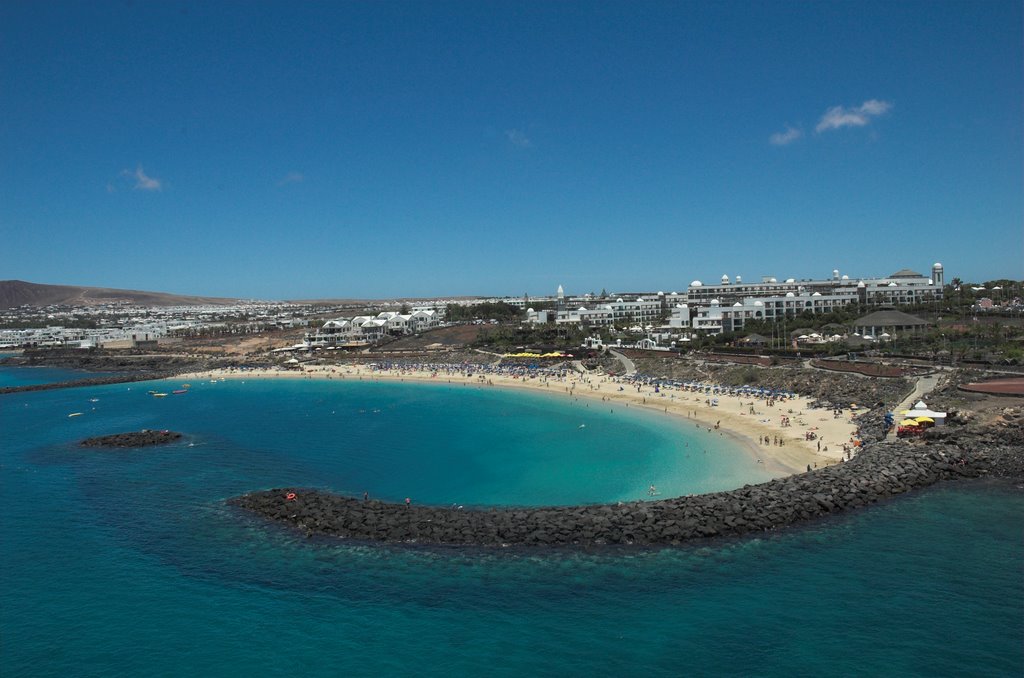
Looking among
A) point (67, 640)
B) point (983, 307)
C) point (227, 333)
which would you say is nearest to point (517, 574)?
point (67, 640)

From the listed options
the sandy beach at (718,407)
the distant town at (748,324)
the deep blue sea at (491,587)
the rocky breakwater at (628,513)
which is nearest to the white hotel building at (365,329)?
the distant town at (748,324)

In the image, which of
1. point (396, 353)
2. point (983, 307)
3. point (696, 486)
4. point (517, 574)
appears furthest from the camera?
point (396, 353)

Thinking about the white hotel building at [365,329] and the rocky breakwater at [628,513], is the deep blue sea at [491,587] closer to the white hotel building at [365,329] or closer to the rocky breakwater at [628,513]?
the rocky breakwater at [628,513]

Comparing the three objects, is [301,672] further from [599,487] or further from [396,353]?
[396,353]

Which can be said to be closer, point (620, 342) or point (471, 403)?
point (471, 403)

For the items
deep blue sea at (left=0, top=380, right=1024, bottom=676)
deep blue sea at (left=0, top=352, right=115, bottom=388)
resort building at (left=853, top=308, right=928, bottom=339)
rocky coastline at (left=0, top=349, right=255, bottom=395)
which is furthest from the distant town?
deep blue sea at (left=0, top=380, right=1024, bottom=676)
